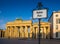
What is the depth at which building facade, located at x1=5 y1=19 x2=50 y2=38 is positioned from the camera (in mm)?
82625

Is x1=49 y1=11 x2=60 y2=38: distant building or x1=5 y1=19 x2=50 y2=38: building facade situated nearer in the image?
x1=49 y1=11 x2=60 y2=38: distant building

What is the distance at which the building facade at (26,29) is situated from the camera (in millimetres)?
82625

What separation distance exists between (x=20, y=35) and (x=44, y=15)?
8172cm

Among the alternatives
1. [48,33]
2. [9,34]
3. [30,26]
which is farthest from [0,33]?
[48,33]

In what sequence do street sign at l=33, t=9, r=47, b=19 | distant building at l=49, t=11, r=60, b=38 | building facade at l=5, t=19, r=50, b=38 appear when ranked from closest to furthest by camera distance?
street sign at l=33, t=9, r=47, b=19, distant building at l=49, t=11, r=60, b=38, building facade at l=5, t=19, r=50, b=38

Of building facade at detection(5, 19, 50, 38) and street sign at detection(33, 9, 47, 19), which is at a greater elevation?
street sign at detection(33, 9, 47, 19)

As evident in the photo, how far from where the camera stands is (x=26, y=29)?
83062mm

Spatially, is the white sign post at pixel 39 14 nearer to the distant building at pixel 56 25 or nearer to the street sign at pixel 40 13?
the street sign at pixel 40 13

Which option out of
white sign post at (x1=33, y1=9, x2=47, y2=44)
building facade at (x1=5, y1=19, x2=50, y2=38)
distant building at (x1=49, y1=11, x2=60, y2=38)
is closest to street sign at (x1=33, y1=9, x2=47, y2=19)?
white sign post at (x1=33, y1=9, x2=47, y2=44)

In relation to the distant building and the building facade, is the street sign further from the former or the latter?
the building facade

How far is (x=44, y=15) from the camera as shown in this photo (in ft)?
25.3

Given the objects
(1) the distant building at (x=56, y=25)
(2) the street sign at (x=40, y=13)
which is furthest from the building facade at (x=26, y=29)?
(2) the street sign at (x=40, y=13)

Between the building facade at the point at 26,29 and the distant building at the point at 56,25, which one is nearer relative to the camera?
the distant building at the point at 56,25

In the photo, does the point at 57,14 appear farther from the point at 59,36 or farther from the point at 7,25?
the point at 7,25
